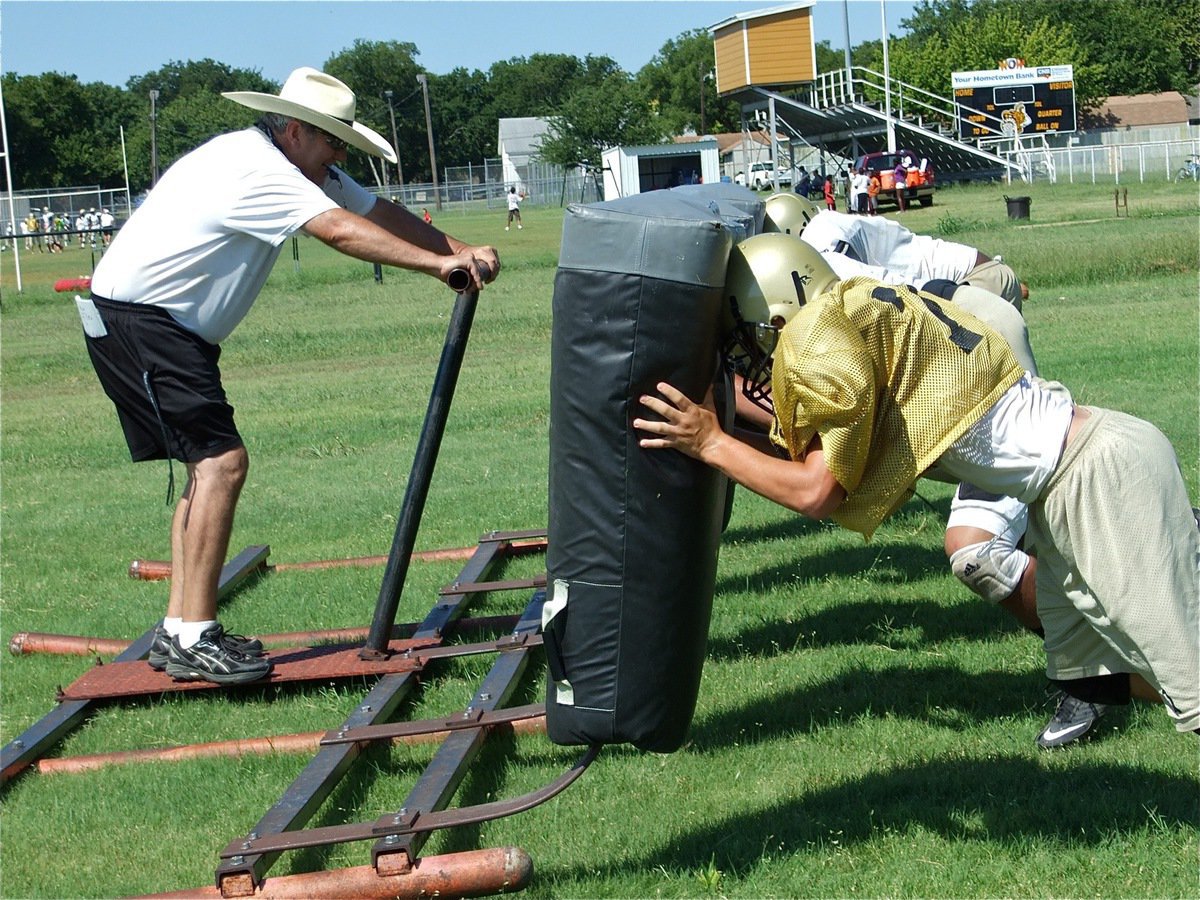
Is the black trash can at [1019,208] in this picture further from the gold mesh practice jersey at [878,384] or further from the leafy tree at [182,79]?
the leafy tree at [182,79]

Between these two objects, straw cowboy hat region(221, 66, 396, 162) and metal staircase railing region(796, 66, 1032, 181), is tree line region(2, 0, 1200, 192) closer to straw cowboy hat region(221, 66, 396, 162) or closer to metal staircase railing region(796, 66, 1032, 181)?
metal staircase railing region(796, 66, 1032, 181)

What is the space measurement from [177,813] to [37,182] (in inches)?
4176

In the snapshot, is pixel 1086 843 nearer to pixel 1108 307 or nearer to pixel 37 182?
pixel 1108 307

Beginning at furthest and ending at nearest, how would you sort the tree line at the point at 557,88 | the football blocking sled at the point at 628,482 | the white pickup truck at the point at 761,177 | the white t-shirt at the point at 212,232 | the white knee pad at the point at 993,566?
the tree line at the point at 557,88
the white pickup truck at the point at 761,177
the white t-shirt at the point at 212,232
the white knee pad at the point at 993,566
the football blocking sled at the point at 628,482

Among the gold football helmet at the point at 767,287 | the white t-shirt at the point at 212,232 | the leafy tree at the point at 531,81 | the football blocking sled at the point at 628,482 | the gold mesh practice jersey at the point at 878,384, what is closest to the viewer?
the gold mesh practice jersey at the point at 878,384

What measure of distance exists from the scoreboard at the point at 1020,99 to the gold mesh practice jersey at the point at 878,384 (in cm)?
6324

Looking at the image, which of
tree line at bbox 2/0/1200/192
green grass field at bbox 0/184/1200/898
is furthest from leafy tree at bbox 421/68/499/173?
green grass field at bbox 0/184/1200/898

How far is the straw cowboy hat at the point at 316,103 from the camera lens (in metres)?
5.36

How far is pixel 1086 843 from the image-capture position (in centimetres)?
400

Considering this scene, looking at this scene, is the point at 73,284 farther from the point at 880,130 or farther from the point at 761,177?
the point at 761,177

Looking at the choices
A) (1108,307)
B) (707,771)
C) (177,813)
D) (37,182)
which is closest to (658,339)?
(707,771)

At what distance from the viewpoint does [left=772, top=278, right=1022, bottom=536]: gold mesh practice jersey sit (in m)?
3.46

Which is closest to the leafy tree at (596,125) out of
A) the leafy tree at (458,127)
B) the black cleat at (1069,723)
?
the leafy tree at (458,127)

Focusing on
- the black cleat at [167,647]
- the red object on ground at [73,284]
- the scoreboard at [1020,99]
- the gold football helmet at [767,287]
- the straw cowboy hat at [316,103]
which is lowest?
the black cleat at [167,647]
